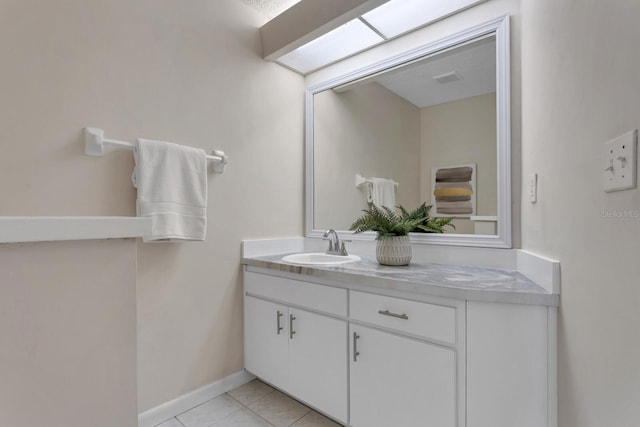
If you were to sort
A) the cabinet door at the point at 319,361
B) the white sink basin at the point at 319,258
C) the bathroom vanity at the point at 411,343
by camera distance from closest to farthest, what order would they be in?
the bathroom vanity at the point at 411,343
the cabinet door at the point at 319,361
the white sink basin at the point at 319,258

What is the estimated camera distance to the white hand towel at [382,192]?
6.37 ft

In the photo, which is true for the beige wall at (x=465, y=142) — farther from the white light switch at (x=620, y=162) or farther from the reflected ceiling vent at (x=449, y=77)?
the white light switch at (x=620, y=162)

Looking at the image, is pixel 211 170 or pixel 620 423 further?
pixel 211 170

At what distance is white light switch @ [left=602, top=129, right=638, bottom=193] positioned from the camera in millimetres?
524

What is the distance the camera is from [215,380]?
179cm

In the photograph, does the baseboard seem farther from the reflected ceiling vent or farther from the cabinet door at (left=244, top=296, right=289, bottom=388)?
the reflected ceiling vent

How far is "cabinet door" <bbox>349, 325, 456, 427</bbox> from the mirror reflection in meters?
0.74

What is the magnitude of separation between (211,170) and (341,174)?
3.00ft

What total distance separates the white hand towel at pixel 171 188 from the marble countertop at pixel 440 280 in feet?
1.60

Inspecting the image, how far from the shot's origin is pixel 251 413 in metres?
1.63

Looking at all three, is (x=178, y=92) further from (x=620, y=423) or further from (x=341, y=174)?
(x=620, y=423)

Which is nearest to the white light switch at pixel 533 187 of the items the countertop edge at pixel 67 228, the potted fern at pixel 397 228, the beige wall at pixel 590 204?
the beige wall at pixel 590 204

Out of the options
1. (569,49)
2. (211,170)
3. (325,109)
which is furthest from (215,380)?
(569,49)

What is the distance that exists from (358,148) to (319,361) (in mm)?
1387
